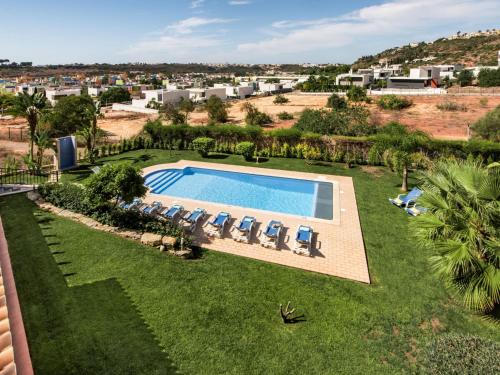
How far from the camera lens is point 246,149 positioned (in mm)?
23703

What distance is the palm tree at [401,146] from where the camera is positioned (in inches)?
689

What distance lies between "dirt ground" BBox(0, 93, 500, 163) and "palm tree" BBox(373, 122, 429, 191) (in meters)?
14.5

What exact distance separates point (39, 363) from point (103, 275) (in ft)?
10.3

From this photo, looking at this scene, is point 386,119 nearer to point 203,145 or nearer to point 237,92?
point 203,145

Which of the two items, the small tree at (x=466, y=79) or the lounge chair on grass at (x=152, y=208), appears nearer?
the lounge chair on grass at (x=152, y=208)

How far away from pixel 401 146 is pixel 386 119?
84.2 feet

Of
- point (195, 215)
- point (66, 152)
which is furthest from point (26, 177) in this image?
point (195, 215)

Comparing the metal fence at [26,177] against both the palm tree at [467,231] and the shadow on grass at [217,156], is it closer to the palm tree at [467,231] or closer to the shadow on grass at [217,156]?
the shadow on grass at [217,156]

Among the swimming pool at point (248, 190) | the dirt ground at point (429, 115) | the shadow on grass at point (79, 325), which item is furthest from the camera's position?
the dirt ground at point (429, 115)

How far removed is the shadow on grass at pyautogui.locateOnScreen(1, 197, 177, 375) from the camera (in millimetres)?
6395

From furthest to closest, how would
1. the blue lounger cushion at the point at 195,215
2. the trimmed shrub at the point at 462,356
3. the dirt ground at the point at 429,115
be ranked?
the dirt ground at the point at 429,115, the blue lounger cushion at the point at 195,215, the trimmed shrub at the point at 462,356

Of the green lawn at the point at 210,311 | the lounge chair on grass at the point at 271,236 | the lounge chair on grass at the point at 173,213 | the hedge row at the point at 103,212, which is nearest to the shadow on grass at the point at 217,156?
the lounge chair on grass at the point at 173,213

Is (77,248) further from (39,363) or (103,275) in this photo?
(39,363)

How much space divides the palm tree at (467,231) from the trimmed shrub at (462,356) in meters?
1.09
